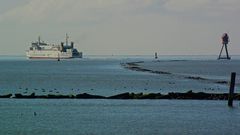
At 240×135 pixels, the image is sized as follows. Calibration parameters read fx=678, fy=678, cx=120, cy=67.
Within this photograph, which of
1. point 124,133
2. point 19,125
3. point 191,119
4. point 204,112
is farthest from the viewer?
point 204,112

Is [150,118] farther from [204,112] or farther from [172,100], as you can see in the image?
[172,100]

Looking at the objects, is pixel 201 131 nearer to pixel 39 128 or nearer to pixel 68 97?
pixel 39 128

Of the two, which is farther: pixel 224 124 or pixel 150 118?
pixel 150 118

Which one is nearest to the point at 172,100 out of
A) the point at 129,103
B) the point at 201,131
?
the point at 129,103

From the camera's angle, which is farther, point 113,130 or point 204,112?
point 204,112

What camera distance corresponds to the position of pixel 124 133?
38.4 metres

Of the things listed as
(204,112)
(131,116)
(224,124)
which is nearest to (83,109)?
(131,116)

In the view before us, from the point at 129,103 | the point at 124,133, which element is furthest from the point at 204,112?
the point at 124,133

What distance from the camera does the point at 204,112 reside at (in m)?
49.3

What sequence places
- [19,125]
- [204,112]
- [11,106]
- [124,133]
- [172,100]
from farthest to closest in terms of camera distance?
1. [172,100]
2. [11,106]
3. [204,112]
4. [19,125]
5. [124,133]

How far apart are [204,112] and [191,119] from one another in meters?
4.29

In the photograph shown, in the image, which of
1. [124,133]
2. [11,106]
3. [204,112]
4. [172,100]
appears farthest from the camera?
[172,100]

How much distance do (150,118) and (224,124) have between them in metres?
5.49

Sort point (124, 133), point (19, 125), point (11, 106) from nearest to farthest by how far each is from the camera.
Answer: point (124, 133), point (19, 125), point (11, 106)
